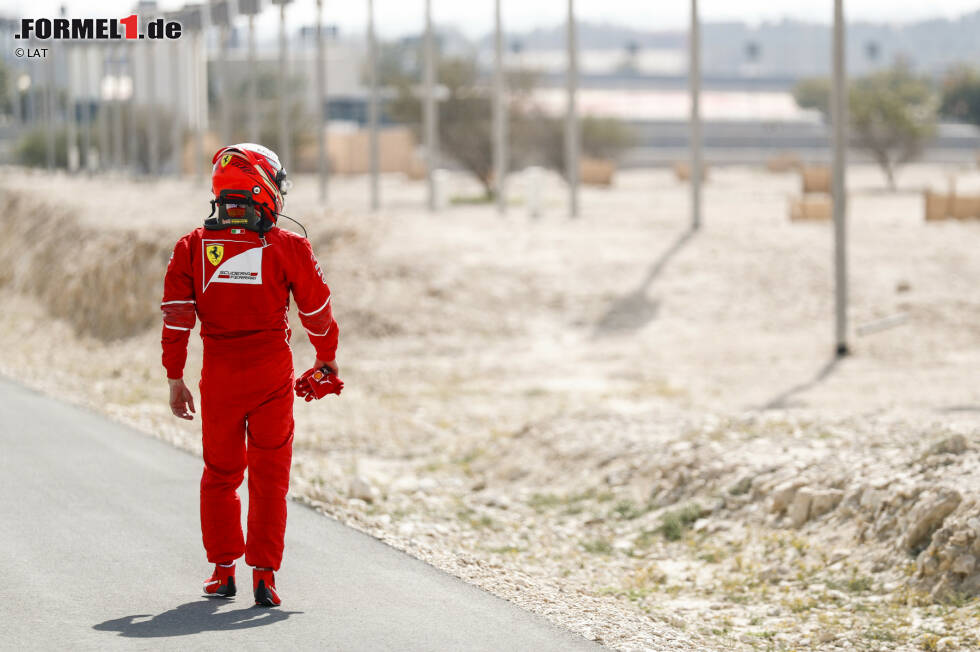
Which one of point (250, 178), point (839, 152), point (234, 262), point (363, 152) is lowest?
point (234, 262)

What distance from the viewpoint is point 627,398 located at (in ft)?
55.9

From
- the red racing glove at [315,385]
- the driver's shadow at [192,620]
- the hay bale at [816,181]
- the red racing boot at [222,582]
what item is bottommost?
the driver's shadow at [192,620]

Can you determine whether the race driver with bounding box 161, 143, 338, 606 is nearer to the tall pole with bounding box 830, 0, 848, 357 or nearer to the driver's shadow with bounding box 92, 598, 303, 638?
the driver's shadow with bounding box 92, 598, 303, 638

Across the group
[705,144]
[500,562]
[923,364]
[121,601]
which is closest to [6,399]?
[500,562]

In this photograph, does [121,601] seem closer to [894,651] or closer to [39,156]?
[894,651]

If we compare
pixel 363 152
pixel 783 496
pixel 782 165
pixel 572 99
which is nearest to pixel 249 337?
pixel 783 496

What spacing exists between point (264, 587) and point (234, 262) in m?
1.49

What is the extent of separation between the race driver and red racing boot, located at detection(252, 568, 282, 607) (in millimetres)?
60

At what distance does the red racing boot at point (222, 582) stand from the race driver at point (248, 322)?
0.19 m

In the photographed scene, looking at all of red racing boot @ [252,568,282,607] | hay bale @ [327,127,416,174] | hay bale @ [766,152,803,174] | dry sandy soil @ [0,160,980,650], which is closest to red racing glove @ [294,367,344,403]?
red racing boot @ [252,568,282,607]

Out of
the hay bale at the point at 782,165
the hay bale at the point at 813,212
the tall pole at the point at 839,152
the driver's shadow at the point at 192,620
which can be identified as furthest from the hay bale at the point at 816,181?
the driver's shadow at the point at 192,620

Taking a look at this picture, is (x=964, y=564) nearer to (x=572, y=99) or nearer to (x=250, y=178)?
(x=250, y=178)

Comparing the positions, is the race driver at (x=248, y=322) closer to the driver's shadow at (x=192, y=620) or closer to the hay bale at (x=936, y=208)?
the driver's shadow at (x=192, y=620)

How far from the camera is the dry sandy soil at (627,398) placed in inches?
325
